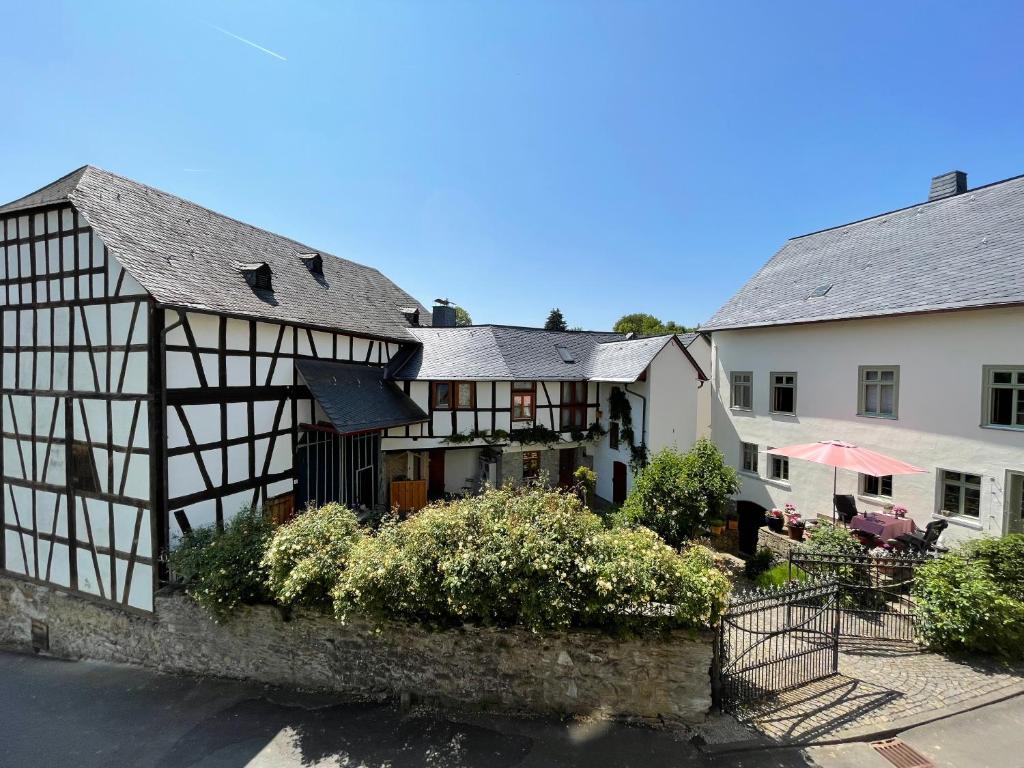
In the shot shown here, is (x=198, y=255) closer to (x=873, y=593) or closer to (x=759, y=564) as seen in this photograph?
(x=759, y=564)

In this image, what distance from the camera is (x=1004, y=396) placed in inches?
410

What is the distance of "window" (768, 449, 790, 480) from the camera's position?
15195mm

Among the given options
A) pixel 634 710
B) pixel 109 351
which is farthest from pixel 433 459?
pixel 634 710

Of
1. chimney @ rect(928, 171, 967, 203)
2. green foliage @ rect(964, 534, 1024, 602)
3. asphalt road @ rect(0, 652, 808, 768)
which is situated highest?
chimney @ rect(928, 171, 967, 203)

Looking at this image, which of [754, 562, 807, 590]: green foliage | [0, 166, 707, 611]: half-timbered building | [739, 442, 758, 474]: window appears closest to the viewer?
[0, 166, 707, 611]: half-timbered building

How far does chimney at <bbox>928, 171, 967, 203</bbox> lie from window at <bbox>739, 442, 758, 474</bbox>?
1036 cm

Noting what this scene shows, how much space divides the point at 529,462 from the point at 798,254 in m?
13.8

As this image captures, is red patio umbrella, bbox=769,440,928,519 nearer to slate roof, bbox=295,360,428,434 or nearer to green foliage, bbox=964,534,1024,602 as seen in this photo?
green foliage, bbox=964,534,1024,602

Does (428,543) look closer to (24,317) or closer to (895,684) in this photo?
(895,684)

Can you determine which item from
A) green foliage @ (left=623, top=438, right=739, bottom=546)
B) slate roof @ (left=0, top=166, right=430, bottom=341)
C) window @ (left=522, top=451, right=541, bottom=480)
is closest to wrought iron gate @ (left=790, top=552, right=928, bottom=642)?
green foliage @ (left=623, top=438, right=739, bottom=546)

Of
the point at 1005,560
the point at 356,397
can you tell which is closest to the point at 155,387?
the point at 356,397

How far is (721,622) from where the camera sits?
20.6 feet

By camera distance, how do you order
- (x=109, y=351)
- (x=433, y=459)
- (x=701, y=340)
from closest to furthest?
1. (x=109, y=351)
2. (x=433, y=459)
3. (x=701, y=340)

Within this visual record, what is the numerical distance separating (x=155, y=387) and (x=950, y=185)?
948 inches
